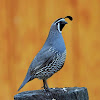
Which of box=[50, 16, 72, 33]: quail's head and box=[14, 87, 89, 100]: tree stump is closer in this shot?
box=[14, 87, 89, 100]: tree stump

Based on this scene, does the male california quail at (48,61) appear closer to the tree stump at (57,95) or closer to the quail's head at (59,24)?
the quail's head at (59,24)

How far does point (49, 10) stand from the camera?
414 centimetres

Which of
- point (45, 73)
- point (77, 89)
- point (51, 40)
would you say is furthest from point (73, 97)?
point (51, 40)

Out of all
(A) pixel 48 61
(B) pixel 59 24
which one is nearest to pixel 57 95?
(A) pixel 48 61

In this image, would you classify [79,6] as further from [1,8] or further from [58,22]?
[58,22]

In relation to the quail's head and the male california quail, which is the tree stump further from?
the quail's head

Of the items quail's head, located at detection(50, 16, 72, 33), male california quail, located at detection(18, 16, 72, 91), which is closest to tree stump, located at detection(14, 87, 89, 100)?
male california quail, located at detection(18, 16, 72, 91)

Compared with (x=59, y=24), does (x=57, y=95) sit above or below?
below

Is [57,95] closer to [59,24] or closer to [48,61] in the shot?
[48,61]

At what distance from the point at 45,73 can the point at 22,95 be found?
0.81 feet

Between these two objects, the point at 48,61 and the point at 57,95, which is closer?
the point at 57,95

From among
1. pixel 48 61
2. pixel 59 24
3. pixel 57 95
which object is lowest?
pixel 57 95

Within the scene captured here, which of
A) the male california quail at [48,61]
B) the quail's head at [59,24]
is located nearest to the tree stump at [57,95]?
the male california quail at [48,61]

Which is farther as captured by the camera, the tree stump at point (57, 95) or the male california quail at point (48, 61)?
the male california quail at point (48, 61)
